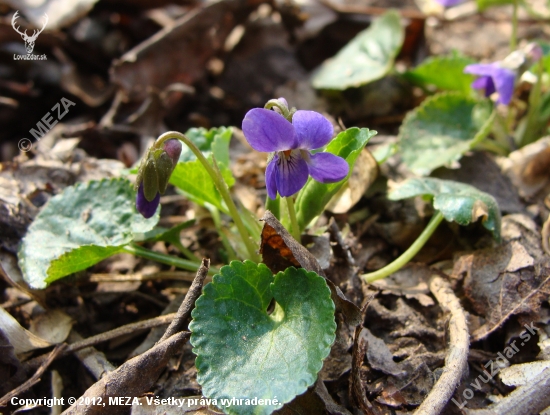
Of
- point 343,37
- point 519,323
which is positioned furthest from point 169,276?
point 343,37

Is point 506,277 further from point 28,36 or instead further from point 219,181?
point 28,36

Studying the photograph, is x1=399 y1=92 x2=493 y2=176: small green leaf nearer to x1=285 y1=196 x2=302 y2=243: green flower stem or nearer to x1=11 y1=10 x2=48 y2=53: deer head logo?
x1=285 y1=196 x2=302 y2=243: green flower stem

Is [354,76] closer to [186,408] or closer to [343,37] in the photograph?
[343,37]

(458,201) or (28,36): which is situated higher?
(28,36)

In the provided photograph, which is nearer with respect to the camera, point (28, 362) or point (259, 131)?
point (259, 131)

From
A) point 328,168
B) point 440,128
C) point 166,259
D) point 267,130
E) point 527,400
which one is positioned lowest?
point 440,128

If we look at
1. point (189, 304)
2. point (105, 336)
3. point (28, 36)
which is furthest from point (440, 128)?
point (28, 36)

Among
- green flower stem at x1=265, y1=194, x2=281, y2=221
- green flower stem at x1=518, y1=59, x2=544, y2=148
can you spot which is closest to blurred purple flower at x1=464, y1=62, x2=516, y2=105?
green flower stem at x1=518, y1=59, x2=544, y2=148
